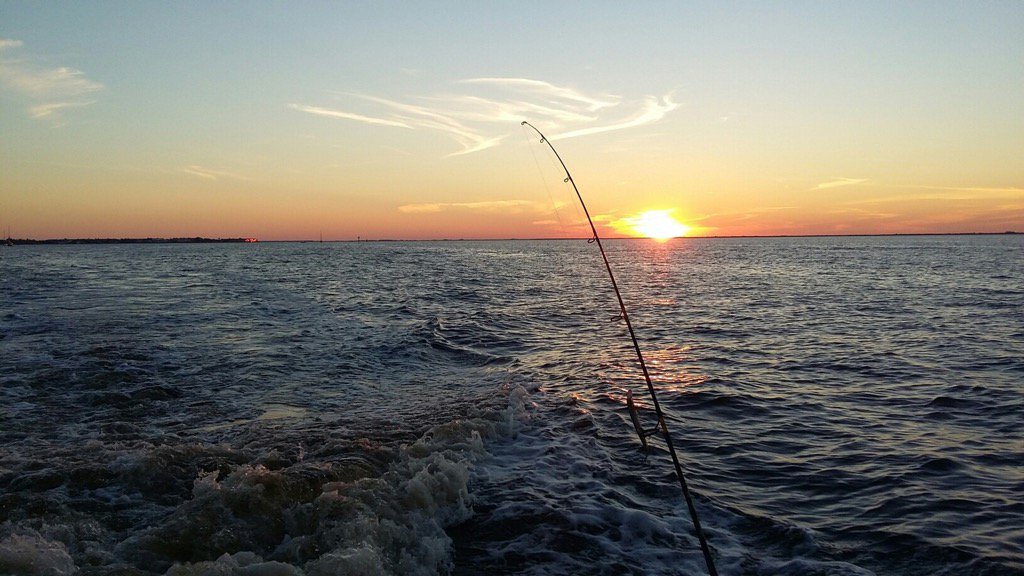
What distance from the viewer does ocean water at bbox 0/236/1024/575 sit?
16.9 ft

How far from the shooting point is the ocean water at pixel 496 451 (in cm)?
514

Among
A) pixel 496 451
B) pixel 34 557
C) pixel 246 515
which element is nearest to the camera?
pixel 34 557

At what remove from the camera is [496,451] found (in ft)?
26.3

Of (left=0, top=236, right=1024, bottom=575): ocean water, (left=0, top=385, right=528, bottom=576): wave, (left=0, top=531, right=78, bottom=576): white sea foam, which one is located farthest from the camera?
(left=0, top=236, right=1024, bottom=575): ocean water

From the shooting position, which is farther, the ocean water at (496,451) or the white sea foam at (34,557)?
the ocean water at (496,451)

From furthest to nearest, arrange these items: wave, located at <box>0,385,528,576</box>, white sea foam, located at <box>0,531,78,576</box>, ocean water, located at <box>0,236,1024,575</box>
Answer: ocean water, located at <box>0,236,1024,575</box>
wave, located at <box>0,385,528,576</box>
white sea foam, located at <box>0,531,78,576</box>

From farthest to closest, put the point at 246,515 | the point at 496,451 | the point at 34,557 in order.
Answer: the point at 496,451, the point at 246,515, the point at 34,557

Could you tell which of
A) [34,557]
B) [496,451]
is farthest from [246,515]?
[496,451]

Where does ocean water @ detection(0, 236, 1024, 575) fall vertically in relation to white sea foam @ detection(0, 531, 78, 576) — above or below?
below

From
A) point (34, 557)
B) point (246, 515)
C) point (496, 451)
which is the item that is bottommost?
point (496, 451)

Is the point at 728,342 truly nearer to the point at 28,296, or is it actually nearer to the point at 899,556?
the point at 899,556

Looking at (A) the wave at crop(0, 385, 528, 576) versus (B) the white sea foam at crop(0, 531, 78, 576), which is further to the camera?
(A) the wave at crop(0, 385, 528, 576)

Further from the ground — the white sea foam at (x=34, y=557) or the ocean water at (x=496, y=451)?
the white sea foam at (x=34, y=557)

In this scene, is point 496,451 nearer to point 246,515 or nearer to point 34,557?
point 246,515
